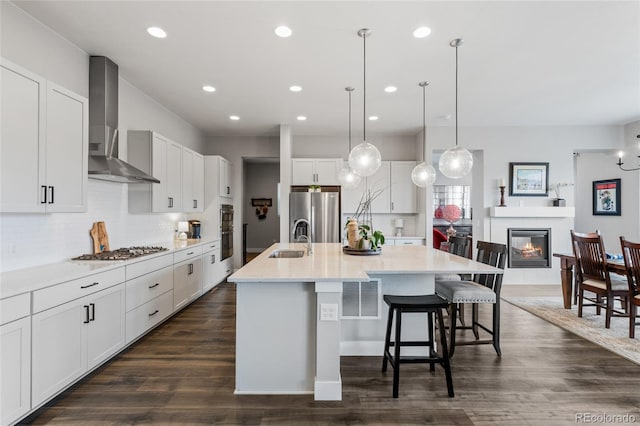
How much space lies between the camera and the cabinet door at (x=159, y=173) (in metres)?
4.09

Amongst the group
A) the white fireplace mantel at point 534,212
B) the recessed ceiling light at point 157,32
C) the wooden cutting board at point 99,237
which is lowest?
the wooden cutting board at point 99,237

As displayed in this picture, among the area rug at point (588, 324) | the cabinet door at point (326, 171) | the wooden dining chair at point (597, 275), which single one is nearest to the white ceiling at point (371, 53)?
the cabinet door at point (326, 171)

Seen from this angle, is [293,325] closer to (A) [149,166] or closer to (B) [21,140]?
(B) [21,140]

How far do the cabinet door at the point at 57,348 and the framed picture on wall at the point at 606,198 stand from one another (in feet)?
27.1

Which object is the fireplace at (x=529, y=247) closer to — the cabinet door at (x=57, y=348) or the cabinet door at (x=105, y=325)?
the cabinet door at (x=105, y=325)

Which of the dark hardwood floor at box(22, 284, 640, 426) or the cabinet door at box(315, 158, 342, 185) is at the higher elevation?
the cabinet door at box(315, 158, 342, 185)

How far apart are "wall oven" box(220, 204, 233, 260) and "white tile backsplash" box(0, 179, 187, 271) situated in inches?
49.6

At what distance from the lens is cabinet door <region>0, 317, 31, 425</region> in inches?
71.9

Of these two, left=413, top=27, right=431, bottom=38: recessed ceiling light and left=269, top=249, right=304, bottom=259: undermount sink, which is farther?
left=269, top=249, right=304, bottom=259: undermount sink

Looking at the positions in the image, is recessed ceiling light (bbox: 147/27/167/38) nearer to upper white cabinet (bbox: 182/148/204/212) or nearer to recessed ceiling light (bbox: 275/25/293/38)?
recessed ceiling light (bbox: 275/25/293/38)

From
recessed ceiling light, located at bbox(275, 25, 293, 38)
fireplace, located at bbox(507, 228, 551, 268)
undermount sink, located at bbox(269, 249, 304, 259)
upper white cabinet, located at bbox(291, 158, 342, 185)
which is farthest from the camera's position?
upper white cabinet, located at bbox(291, 158, 342, 185)

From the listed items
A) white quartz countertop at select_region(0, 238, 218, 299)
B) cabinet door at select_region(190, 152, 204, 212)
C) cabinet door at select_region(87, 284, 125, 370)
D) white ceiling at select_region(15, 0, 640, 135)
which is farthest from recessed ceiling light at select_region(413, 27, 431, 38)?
cabinet door at select_region(190, 152, 204, 212)

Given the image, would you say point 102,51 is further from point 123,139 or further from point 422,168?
point 422,168

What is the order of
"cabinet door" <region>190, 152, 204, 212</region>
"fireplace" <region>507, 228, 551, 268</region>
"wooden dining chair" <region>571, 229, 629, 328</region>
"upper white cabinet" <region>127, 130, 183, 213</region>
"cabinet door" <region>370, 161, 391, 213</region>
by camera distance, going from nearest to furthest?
"wooden dining chair" <region>571, 229, 629, 328</region>, "upper white cabinet" <region>127, 130, 183, 213</region>, "cabinet door" <region>190, 152, 204, 212</region>, "fireplace" <region>507, 228, 551, 268</region>, "cabinet door" <region>370, 161, 391, 213</region>
